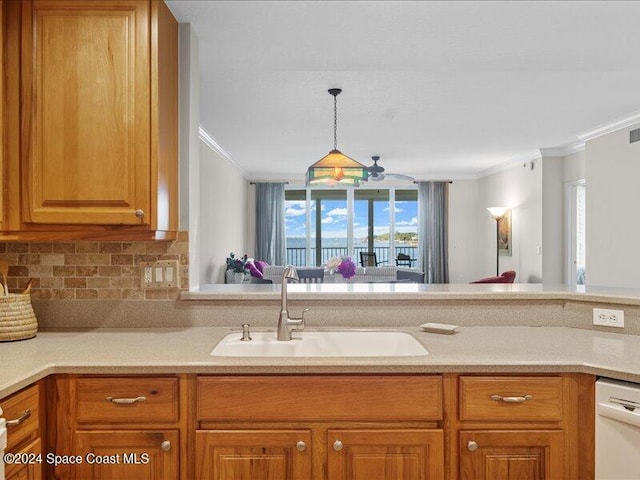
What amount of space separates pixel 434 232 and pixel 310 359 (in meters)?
7.92

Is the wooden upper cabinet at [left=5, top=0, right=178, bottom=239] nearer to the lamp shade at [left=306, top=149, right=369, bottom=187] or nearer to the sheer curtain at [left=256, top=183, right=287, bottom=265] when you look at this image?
the lamp shade at [left=306, top=149, right=369, bottom=187]

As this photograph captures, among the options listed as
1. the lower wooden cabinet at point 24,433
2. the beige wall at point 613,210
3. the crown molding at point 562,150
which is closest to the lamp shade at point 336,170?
the beige wall at point 613,210

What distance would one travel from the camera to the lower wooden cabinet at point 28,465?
1.30m

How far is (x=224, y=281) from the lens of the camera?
19.8 ft

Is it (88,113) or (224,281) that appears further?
(224,281)

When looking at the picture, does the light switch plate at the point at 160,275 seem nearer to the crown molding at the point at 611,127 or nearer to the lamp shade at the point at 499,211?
the crown molding at the point at 611,127

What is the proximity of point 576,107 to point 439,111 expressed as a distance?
1253 millimetres

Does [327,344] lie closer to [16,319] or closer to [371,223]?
[16,319]

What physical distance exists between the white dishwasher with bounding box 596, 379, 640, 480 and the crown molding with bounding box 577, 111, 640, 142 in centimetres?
414

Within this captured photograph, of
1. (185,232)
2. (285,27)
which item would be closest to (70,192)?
(185,232)

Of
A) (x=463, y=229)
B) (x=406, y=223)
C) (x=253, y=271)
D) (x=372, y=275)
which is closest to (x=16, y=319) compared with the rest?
(x=253, y=271)

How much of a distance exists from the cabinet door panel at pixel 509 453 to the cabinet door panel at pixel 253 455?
515mm

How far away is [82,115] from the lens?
5.78ft

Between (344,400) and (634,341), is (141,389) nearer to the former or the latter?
(344,400)
